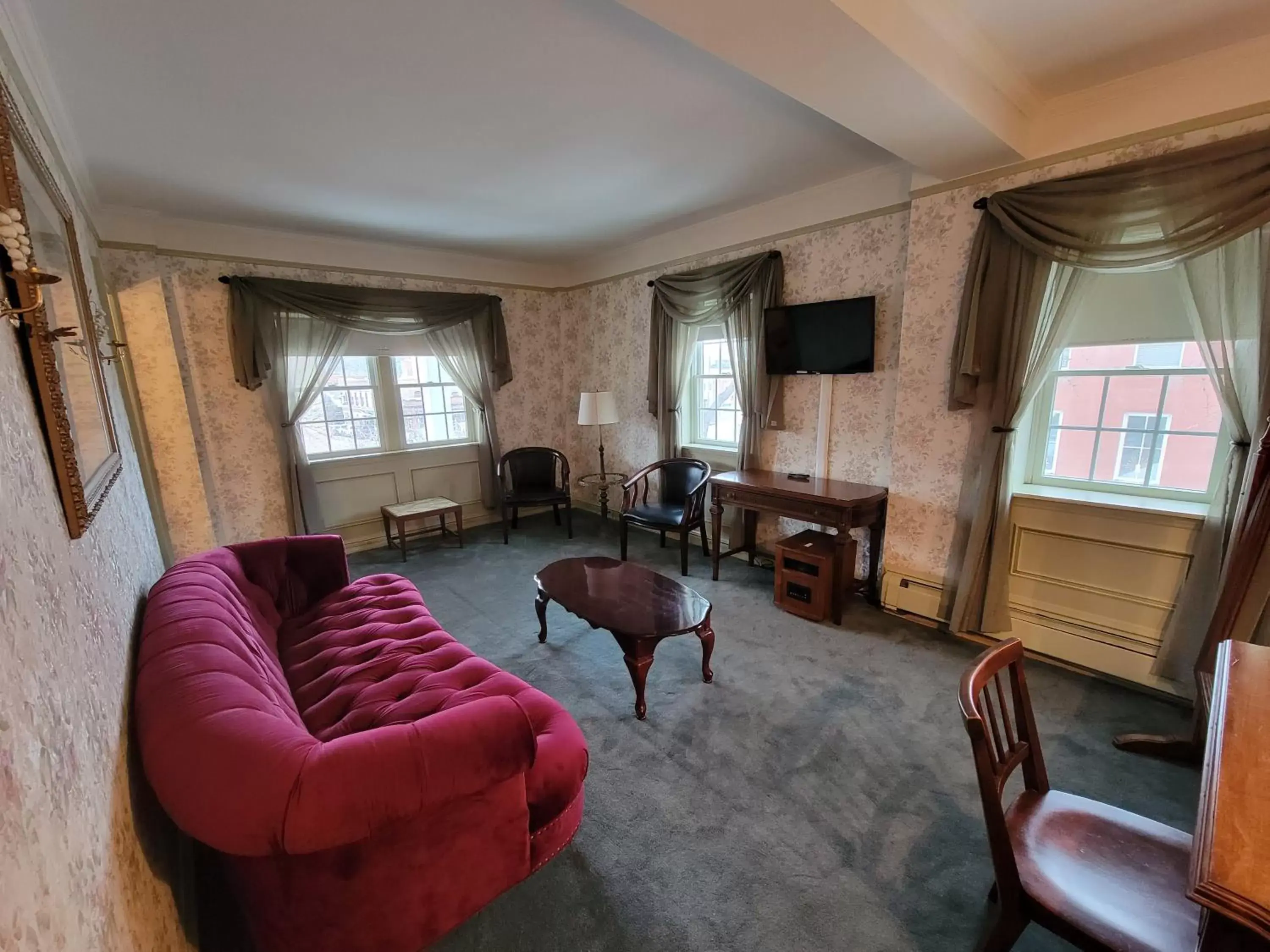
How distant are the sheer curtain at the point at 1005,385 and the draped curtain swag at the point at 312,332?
3765 millimetres

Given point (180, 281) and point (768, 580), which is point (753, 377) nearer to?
point (768, 580)

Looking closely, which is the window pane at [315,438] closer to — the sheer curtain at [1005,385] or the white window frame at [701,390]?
the white window frame at [701,390]

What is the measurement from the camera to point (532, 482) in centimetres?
497

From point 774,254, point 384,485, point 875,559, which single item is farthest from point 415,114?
point 875,559

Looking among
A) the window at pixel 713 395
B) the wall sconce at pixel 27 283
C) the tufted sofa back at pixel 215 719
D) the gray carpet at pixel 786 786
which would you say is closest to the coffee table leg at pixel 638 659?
the gray carpet at pixel 786 786

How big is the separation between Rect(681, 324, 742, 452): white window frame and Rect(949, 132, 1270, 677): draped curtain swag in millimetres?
1628

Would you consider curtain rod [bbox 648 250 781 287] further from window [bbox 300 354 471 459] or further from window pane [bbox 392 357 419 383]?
window pane [bbox 392 357 419 383]

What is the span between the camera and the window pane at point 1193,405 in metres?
2.19

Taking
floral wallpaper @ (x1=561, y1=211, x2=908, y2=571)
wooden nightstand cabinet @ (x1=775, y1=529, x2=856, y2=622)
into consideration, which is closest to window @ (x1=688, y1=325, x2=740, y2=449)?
floral wallpaper @ (x1=561, y1=211, x2=908, y2=571)

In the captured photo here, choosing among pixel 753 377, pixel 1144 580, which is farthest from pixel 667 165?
pixel 1144 580

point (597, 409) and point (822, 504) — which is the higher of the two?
point (597, 409)

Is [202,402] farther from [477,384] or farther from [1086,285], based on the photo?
[1086,285]

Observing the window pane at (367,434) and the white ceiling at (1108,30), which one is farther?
the window pane at (367,434)

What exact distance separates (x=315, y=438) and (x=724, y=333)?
3.28m
